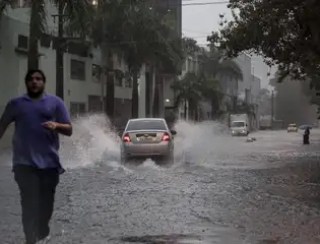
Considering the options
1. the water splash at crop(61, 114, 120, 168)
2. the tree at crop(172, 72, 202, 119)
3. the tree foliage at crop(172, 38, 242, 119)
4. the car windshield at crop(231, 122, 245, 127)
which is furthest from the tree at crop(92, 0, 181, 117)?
the car windshield at crop(231, 122, 245, 127)

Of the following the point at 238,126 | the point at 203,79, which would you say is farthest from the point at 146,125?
the point at 203,79

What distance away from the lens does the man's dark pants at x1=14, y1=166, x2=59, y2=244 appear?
260 inches

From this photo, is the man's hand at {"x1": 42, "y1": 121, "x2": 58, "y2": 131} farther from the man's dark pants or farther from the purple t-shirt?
the man's dark pants

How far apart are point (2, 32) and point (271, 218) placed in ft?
94.4

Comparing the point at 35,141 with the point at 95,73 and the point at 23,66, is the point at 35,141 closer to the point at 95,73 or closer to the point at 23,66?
the point at 23,66

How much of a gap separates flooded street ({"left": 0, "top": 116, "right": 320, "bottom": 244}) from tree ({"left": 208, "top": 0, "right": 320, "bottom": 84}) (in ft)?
13.6

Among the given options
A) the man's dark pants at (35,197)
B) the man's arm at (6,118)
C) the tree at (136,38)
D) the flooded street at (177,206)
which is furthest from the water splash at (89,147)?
the man's arm at (6,118)

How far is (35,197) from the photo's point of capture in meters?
6.64

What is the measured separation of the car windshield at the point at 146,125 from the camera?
21.6 m

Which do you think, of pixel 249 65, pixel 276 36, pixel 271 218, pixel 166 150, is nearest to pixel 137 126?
pixel 166 150

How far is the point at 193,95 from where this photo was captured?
253 ft

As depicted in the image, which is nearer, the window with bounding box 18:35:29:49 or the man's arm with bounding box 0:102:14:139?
the man's arm with bounding box 0:102:14:139

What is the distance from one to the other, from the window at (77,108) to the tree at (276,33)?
22.4m

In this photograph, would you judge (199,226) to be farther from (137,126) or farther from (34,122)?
(137,126)
